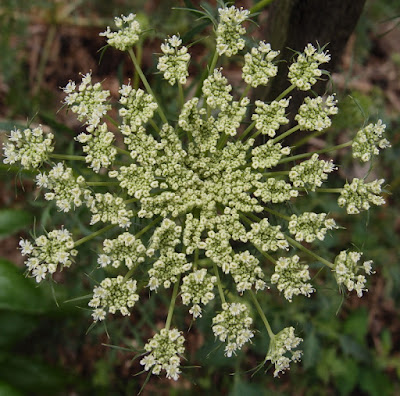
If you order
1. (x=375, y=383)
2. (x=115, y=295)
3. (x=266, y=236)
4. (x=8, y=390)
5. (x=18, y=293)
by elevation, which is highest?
(x=266, y=236)

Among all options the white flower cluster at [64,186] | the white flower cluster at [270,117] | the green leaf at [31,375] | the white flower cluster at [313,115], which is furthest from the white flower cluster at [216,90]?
the green leaf at [31,375]

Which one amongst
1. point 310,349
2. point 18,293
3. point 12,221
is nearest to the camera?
point 18,293

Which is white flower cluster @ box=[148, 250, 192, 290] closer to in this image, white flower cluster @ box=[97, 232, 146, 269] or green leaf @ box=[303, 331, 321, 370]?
white flower cluster @ box=[97, 232, 146, 269]

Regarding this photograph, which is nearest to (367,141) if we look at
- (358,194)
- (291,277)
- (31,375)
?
(358,194)

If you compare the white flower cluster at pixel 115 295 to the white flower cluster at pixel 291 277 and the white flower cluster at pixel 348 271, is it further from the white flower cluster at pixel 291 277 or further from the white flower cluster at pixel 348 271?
the white flower cluster at pixel 348 271

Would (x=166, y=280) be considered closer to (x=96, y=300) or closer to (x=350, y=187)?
(x=96, y=300)

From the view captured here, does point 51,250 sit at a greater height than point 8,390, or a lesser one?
greater

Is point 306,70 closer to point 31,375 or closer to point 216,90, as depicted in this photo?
point 216,90

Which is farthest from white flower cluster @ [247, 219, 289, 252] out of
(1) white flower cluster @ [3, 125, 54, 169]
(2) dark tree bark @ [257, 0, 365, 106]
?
(1) white flower cluster @ [3, 125, 54, 169]
